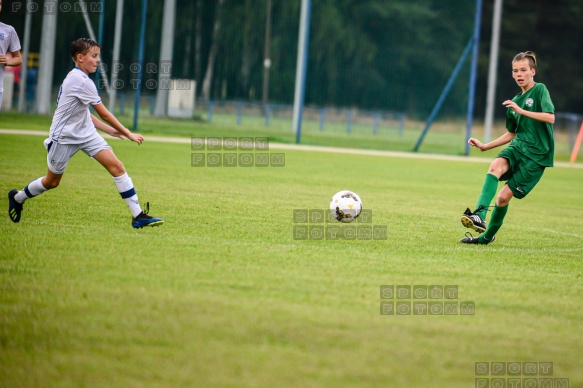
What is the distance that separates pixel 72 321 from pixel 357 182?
10878 mm

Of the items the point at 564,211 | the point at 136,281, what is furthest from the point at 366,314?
the point at 564,211

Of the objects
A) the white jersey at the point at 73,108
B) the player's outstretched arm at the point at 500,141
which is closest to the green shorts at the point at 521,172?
the player's outstretched arm at the point at 500,141

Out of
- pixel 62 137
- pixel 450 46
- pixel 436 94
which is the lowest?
pixel 62 137

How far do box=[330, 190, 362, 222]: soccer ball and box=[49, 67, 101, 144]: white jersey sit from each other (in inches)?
115

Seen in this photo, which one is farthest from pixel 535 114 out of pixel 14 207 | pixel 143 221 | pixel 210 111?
pixel 210 111

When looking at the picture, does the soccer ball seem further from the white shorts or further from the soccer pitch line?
the soccer pitch line

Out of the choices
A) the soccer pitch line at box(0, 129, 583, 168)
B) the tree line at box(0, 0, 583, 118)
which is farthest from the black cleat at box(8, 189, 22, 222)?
the tree line at box(0, 0, 583, 118)

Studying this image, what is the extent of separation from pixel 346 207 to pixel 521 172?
200 cm

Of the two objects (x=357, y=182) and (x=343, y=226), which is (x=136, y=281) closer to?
(x=343, y=226)

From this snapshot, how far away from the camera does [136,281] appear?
5609mm

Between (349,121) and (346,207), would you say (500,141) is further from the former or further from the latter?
(349,121)

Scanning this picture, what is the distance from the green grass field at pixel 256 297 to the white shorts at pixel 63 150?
589 mm

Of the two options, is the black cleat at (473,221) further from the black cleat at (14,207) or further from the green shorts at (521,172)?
the black cleat at (14,207)

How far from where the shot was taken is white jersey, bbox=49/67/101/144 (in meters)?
7.76
